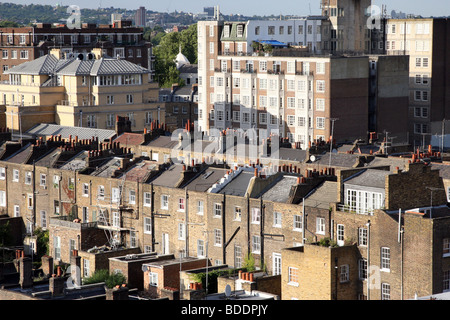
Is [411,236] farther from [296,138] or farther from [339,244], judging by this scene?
[296,138]

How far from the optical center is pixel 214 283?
7169cm

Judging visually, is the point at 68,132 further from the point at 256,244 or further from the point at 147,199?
the point at 256,244

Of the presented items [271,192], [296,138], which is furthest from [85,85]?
[271,192]

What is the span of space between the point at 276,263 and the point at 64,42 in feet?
401

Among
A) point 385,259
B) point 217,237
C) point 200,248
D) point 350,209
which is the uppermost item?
point 350,209

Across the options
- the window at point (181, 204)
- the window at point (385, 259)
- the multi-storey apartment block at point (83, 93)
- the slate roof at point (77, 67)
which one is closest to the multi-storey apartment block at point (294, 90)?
the multi-storey apartment block at point (83, 93)

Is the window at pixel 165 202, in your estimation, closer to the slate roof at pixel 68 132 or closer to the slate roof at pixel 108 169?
the slate roof at pixel 108 169

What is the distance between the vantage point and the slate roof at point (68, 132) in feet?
380

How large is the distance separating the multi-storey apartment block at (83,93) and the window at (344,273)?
70.2 meters

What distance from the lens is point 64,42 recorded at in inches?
7407

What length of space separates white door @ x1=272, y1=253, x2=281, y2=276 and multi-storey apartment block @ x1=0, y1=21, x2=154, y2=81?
113880 millimetres

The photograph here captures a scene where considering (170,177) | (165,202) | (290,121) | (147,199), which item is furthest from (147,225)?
(290,121)

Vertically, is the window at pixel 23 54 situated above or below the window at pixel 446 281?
above

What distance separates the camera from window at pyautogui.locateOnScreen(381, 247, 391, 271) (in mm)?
65625
